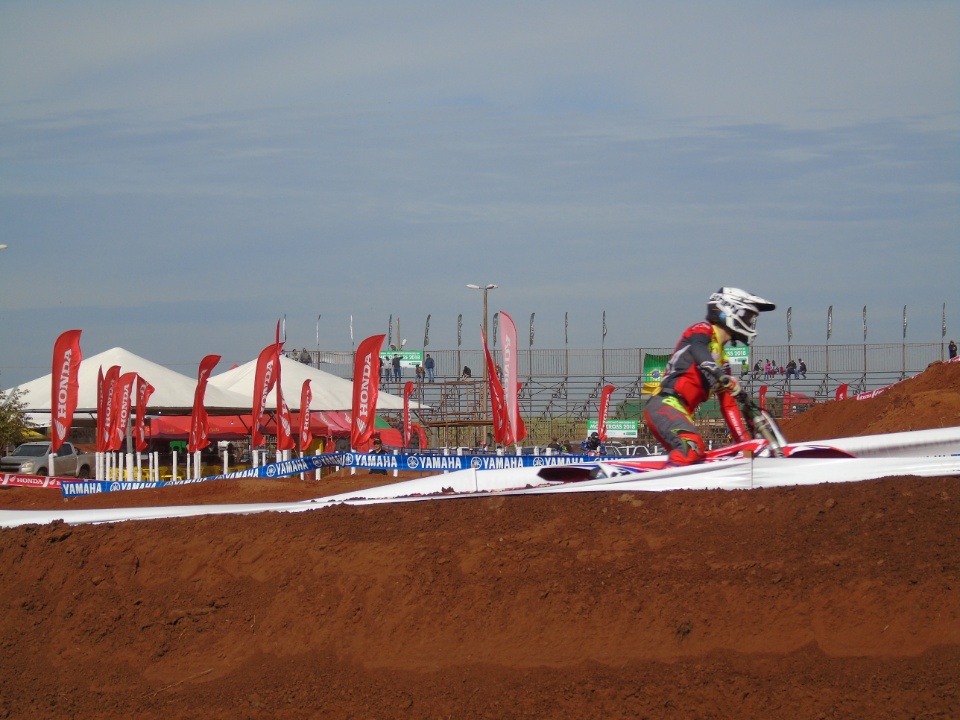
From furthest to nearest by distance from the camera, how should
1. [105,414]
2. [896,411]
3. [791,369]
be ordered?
[791,369] → [105,414] → [896,411]

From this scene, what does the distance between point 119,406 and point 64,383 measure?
1490 millimetres

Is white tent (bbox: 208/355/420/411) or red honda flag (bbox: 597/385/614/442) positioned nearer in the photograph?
red honda flag (bbox: 597/385/614/442)

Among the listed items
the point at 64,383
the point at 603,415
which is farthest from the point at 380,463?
the point at 603,415

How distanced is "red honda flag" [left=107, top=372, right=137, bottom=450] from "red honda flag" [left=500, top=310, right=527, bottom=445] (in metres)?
9.24

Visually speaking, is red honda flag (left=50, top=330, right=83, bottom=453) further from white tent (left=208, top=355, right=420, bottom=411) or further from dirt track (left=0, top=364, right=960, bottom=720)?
white tent (left=208, top=355, right=420, bottom=411)

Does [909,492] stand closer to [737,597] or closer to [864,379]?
[737,597]

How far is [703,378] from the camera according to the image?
837 cm

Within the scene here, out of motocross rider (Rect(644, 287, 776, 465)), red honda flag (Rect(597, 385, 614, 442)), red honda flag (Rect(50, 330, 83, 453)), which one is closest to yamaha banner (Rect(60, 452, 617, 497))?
red honda flag (Rect(50, 330, 83, 453))

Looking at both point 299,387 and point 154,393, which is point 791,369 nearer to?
point 299,387

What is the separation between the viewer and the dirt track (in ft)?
18.7

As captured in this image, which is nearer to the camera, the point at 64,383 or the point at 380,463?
the point at 380,463

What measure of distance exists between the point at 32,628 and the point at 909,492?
651 centimetres

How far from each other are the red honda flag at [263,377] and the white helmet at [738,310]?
16264mm

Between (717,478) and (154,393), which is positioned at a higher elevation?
(717,478)
